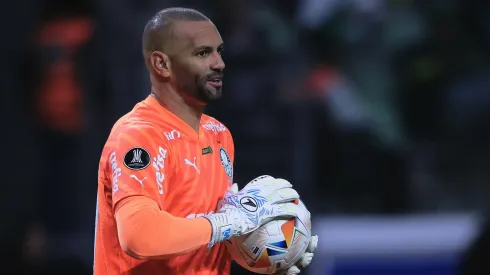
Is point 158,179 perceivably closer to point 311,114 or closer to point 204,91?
point 204,91

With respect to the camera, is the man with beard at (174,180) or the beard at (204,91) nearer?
the man with beard at (174,180)

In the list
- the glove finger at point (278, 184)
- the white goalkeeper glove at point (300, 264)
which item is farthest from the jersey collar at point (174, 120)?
the white goalkeeper glove at point (300, 264)

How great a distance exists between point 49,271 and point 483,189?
3.72m

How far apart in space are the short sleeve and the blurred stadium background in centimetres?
400

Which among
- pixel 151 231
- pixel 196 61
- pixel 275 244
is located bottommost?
pixel 151 231

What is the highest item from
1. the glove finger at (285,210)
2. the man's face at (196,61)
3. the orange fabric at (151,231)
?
the man's face at (196,61)

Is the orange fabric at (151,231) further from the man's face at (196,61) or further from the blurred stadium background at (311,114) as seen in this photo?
the blurred stadium background at (311,114)

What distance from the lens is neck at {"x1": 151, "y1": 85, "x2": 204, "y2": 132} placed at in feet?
12.1

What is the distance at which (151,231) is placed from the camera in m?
3.20

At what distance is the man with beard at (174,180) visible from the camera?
326 centimetres

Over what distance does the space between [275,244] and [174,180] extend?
0.46 meters

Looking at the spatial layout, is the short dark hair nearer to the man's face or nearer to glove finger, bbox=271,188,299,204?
the man's face

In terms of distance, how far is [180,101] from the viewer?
3693mm

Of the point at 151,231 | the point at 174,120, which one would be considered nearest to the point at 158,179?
the point at 151,231
